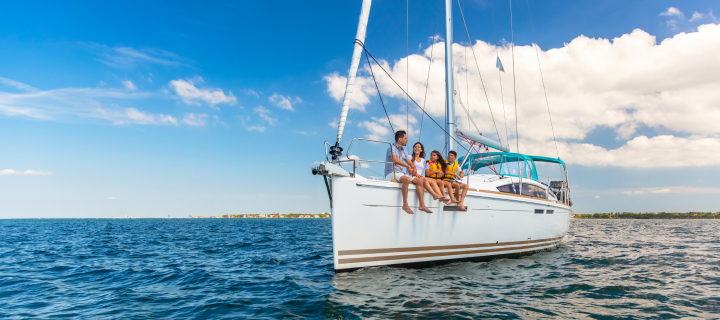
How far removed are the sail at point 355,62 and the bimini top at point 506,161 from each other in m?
5.23

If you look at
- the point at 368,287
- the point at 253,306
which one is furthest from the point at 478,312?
the point at 253,306

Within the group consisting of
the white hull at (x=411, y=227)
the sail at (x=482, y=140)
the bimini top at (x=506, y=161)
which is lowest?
the white hull at (x=411, y=227)

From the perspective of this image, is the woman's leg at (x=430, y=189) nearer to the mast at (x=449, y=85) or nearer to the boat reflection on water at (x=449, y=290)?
the boat reflection on water at (x=449, y=290)

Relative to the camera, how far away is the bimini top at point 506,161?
31.9ft

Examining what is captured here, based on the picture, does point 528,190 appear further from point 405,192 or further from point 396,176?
point 405,192

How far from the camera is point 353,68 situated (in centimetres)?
568

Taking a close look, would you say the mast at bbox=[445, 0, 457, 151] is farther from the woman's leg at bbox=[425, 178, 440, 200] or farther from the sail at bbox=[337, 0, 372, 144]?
the sail at bbox=[337, 0, 372, 144]

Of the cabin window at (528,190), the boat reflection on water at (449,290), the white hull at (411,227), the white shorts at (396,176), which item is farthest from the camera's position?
the cabin window at (528,190)

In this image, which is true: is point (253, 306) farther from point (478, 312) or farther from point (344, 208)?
point (478, 312)

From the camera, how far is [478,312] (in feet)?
13.2

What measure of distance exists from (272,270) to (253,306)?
2.73 metres

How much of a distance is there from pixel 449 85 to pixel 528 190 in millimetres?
3557

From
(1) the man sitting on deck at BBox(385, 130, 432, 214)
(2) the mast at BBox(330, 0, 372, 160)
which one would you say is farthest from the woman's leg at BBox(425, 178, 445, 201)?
(2) the mast at BBox(330, 0, 372, 160)

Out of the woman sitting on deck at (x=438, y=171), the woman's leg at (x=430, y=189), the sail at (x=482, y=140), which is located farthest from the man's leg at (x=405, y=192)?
the sail at (x=482, y=140)
